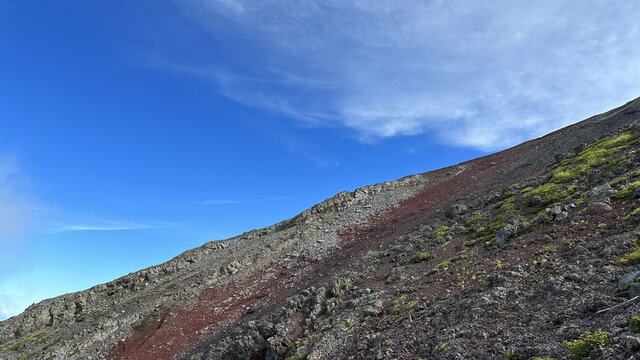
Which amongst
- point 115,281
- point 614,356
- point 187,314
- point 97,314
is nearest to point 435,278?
point 614,356

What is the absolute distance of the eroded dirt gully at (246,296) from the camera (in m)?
33.7

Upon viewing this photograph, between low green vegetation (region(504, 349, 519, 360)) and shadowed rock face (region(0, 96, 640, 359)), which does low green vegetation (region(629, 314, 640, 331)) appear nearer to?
shadowed rock face (region(0, 96, 640, 359))

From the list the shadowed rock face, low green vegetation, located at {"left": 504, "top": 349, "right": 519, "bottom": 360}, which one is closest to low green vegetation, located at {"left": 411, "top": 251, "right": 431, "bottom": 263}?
the shadowed rock face

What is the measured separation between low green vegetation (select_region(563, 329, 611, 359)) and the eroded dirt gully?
22.7m

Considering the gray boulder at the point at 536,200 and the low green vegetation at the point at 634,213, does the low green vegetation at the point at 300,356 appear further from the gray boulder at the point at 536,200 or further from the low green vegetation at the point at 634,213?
the gray boulder at the point at 536,200

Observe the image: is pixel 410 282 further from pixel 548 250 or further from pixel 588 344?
pixel 588 344

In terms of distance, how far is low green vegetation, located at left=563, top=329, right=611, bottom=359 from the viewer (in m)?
10.3

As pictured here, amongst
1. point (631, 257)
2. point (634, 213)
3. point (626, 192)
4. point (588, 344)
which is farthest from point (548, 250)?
point (588, 344)

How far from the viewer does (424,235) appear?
32.8 m

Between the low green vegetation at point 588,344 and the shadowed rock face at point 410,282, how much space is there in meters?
0.10

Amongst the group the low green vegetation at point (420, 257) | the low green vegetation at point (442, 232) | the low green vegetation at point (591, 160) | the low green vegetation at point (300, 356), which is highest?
the low green vegetation at point (591, 160)

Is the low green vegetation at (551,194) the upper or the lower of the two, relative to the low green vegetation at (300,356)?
upper

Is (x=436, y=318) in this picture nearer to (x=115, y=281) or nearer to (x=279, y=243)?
(x=279, y=243)

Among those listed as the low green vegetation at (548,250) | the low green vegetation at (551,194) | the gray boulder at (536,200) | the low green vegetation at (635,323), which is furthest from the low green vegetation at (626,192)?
the low green vegetation at (635,323)
